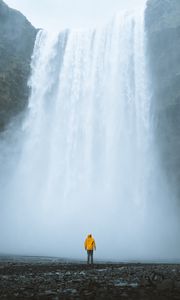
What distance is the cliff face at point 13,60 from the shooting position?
46.5 m

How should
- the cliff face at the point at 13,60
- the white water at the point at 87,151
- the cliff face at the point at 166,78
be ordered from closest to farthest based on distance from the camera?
1. the white water at the point at 87,151
2. the cliff face at the point at 166,78
3. the cliff face at the point at 13,60

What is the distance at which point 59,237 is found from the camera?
35156mm

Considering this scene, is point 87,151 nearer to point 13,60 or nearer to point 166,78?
point 166,78

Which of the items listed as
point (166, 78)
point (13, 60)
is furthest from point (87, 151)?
point (13, 60)

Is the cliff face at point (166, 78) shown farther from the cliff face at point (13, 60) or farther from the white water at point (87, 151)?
the cliff face at point (13, 60)

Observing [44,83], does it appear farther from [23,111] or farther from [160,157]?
[160,157]

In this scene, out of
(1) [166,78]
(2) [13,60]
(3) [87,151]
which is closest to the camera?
(1) [166,78]

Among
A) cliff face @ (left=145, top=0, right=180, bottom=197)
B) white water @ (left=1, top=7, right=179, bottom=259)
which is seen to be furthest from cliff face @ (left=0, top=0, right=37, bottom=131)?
cliff face @ (left=145, top=0, right=180, bottom=197)

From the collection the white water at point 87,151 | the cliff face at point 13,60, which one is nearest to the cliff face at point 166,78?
the white water at point 87,151

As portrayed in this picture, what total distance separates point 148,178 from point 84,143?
28.5ft

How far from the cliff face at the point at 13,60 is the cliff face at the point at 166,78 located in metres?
16.5

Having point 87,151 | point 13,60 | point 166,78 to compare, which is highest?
point 13,60

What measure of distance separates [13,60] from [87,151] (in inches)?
658

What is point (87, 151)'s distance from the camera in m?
43.1
